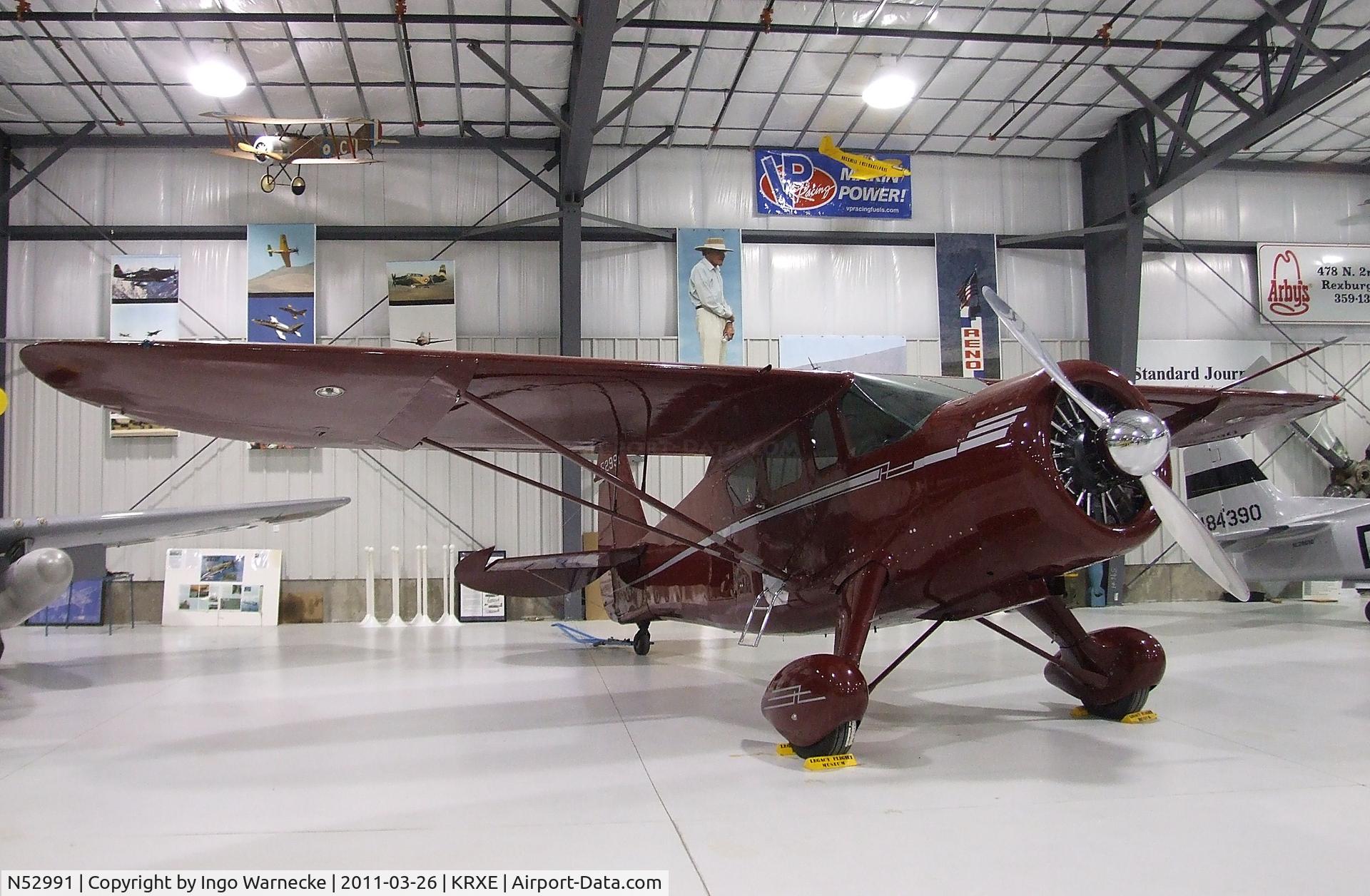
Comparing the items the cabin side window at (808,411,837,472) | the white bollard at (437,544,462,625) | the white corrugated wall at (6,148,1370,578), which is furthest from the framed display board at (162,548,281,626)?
the cabin side window at (808,411,837,472)

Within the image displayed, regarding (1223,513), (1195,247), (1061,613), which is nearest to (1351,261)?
(1195,247)

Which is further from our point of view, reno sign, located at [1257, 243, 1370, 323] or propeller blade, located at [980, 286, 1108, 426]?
reno sign, located at [1257, 243, 1370, 323]

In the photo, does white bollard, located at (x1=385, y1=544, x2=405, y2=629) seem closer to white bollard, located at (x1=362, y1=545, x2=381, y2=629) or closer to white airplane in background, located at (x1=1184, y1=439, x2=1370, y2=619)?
white bollard, located at (x1=362, y1=545, x2=381, y2=629)

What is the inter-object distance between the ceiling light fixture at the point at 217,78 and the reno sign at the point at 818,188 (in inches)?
329

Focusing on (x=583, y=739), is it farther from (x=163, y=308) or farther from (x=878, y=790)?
(x=163, y=308)

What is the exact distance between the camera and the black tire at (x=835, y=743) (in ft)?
13.3

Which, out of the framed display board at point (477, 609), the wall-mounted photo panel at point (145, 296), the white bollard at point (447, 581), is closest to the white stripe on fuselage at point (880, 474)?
the framed display board at point (477, 609)

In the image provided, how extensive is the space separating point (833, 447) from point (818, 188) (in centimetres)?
1134

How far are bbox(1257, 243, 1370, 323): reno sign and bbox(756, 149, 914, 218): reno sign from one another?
729 centimetres

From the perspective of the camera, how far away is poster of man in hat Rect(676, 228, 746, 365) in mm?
14680

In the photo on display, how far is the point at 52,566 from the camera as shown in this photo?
648 cm

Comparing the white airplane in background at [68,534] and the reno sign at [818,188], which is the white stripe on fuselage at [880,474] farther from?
the reno sign at [818,188]

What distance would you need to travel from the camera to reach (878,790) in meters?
3.58

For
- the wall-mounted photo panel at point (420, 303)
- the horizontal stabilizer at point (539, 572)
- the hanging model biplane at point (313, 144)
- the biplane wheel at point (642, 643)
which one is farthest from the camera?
the wall-mounted photo panel at point (420, 303)
